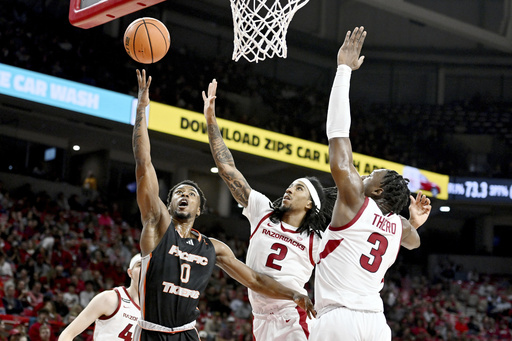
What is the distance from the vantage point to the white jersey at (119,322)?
5.64m

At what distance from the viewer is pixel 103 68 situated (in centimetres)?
1739

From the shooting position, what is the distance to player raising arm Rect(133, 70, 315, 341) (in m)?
4.40

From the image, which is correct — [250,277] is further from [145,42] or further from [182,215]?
[145,42]

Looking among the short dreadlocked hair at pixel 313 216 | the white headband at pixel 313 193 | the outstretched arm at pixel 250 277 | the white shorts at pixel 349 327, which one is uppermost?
the white headband at pixel 313 193

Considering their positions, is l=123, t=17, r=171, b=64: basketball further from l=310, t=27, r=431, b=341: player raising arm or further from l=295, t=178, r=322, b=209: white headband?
l=310, t=27, r=431, b=341: player raising arm

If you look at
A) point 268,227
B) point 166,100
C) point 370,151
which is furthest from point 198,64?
point 268,227

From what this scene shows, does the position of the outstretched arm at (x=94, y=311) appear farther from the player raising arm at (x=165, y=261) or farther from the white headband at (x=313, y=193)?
the white headband at (x=313, y=193)

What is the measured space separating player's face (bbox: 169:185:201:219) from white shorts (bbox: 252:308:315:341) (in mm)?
1036

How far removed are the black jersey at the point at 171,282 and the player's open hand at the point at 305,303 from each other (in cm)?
65

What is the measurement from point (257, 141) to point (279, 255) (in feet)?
37.2

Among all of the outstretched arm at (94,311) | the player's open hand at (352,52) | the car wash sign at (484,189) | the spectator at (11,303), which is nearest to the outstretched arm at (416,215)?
the player's open hand at (352,52)

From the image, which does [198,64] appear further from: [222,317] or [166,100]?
[222,317]

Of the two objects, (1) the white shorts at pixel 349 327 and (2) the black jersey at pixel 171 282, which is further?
(2) the black jersey at pixel 171 282

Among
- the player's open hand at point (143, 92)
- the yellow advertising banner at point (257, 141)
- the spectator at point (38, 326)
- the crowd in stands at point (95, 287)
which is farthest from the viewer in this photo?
the yellow advertising banner at point (257, 141)
